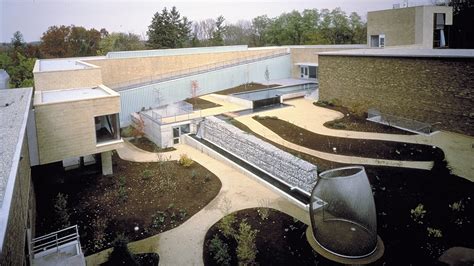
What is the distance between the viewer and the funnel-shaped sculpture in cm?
986

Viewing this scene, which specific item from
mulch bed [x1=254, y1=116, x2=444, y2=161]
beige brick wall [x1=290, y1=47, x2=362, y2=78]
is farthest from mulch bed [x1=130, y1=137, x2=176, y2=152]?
beige brick wall [x1=290, y1=47, x2=362, y2=78]

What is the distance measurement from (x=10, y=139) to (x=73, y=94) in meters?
7.79

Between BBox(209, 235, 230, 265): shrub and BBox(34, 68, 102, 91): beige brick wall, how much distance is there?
41.2 ft

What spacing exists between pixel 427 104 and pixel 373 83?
3803 mm

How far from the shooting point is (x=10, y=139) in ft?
32.1

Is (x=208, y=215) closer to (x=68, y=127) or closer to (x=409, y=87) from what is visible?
(x=68, y=127)

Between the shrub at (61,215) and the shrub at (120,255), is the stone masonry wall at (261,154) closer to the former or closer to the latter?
the shrub at (120,255)

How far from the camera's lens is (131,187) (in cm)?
1524

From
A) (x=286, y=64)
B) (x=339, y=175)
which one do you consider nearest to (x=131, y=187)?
(x=339, y=175)

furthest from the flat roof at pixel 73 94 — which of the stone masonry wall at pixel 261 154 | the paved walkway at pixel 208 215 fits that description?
the stone masonry wall at pixel 261 154

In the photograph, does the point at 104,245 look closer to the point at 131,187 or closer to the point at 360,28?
the point at 131,187

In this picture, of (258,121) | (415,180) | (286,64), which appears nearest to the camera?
(415,180)

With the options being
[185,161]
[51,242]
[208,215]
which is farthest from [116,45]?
[51,242]

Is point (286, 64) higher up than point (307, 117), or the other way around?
point (286, 64)
